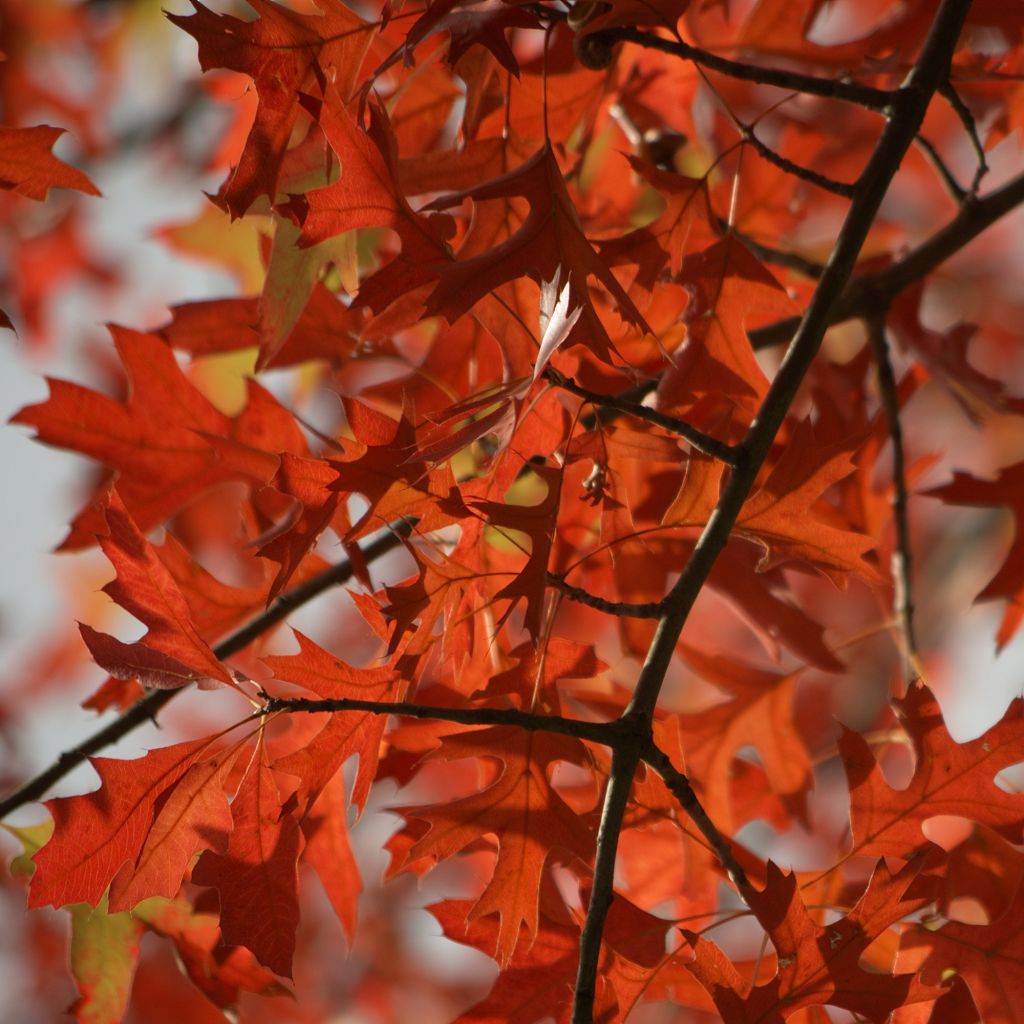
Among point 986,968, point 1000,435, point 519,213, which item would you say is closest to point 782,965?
point 986,968

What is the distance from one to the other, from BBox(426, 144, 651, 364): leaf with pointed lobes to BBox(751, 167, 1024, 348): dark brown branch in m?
0.48

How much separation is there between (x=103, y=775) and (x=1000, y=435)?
3.36 m

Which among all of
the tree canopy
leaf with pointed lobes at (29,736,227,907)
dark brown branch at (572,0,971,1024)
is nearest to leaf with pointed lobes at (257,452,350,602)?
the tree canopy

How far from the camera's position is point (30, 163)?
3.34ft

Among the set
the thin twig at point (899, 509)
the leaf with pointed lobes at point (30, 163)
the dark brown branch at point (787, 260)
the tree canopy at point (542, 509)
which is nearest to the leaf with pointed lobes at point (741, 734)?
the tree canopy at point (542, 509)

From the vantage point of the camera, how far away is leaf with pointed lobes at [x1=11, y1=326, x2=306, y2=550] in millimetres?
1292

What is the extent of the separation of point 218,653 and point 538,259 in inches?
22.6

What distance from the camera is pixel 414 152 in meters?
1.31

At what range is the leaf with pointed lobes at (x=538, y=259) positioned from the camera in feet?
2.75

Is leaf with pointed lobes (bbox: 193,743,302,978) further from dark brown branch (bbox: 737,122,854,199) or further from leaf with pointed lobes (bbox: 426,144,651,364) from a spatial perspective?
dark brown branch (bbox: 737,122,854,199)

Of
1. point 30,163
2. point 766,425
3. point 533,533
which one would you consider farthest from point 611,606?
point 30,163

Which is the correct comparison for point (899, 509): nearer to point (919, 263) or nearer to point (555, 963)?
point (919, 263)

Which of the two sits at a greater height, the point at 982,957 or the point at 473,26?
the point at 473,26

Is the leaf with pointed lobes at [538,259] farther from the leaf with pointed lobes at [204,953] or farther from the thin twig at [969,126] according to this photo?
the leaf with pointed lobes at [204,953]
